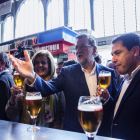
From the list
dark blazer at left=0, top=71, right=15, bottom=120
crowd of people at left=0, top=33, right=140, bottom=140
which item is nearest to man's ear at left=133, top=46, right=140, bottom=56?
crowd of people at left=0, top=33, right=140, bottom=140

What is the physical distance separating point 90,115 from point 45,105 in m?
1.14

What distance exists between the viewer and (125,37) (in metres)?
1.38

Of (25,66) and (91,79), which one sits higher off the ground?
(25,66)

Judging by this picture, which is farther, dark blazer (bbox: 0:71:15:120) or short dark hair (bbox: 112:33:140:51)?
dark blazer (bbox: 0:71:15:120)

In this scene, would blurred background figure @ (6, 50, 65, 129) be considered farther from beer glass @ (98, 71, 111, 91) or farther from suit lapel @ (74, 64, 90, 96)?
beer glass @ (98, 71, 111, 91)

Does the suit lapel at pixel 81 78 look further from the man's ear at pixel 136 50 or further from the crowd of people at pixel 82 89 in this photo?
the man's ear at pixel 136 50

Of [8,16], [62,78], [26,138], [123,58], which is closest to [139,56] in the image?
[123,58]

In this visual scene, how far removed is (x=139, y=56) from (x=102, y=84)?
452 mm

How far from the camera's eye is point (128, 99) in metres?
1.07

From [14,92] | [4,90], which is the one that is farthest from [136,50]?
[4,90]

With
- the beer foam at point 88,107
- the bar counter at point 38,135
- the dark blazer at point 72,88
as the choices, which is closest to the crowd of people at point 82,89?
the dark blazer at point 72,88

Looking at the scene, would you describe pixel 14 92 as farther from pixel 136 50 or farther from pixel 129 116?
pixel 136 50

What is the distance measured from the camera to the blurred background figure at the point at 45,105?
1.50m

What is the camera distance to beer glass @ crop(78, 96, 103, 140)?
1.82 feet
